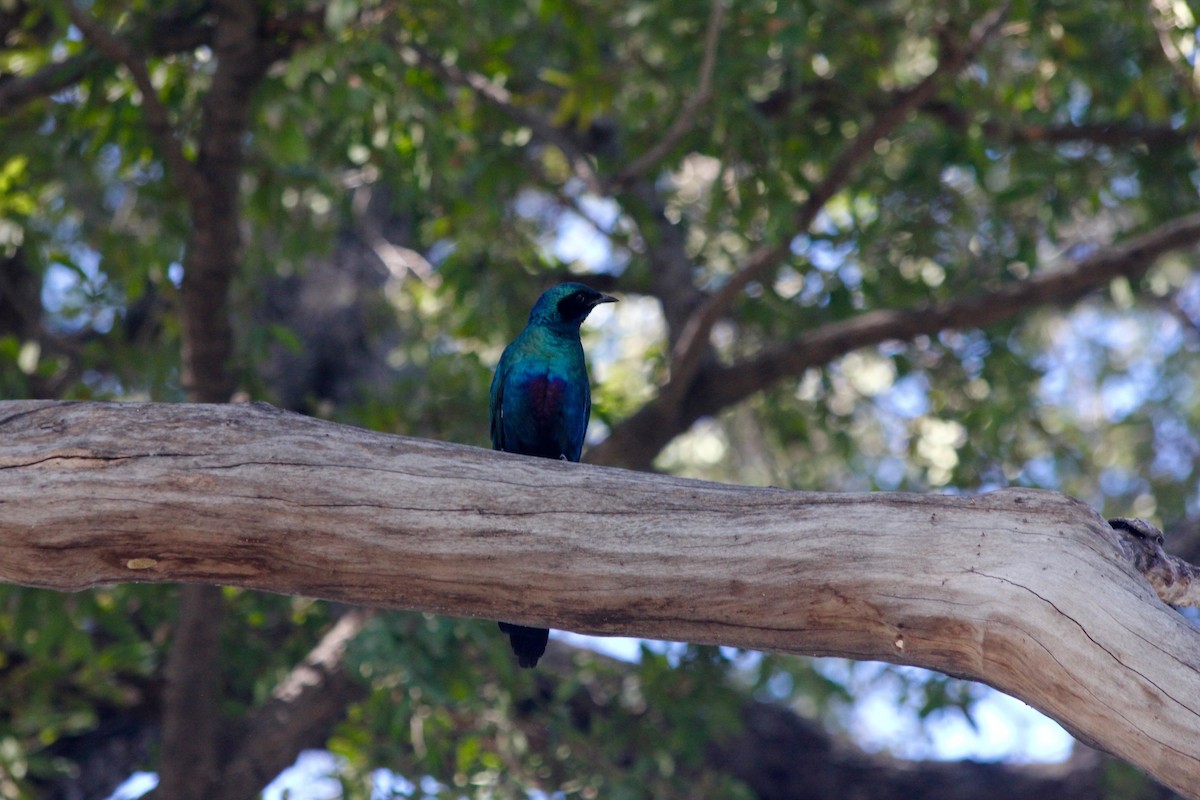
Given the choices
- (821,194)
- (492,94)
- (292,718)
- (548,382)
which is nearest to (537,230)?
(492,94)

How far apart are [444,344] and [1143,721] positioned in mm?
5345

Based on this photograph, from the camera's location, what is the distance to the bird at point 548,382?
4.57 metres

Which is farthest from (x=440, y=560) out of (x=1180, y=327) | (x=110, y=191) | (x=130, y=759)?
(x=1180, y=327)

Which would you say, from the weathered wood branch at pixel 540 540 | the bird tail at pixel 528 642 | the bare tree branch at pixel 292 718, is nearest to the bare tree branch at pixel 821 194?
the bare tree branch at pixel 292 718

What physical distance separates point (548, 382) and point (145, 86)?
6.50ft

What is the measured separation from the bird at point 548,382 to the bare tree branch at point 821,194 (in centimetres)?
61

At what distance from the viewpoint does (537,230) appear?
713 centimetres

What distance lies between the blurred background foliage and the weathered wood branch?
1.92 metres

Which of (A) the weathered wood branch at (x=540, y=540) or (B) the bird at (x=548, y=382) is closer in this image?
(A) the weathered wood branch at (x=540, y=540)

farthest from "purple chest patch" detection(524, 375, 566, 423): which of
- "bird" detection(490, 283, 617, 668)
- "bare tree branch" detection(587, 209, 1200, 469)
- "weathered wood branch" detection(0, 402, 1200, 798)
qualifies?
"weathered wood branch" detection(0, 402, 1200, 798)

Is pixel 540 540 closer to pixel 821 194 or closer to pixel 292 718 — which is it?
pixel 292 718

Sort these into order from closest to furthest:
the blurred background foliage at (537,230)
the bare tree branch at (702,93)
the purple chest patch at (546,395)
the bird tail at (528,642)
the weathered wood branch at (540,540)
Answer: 1. the weathered wood branch at (540,540)
2. the bird tail at (528,642)
3. the purple chest patch at (546,395)
4. the bare tree branch at (702,93)
5. the blurred background foliage at (537,230)

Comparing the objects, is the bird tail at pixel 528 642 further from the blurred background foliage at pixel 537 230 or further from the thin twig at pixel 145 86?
the thin twig at pixel 145 86

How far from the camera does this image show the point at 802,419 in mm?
6387
